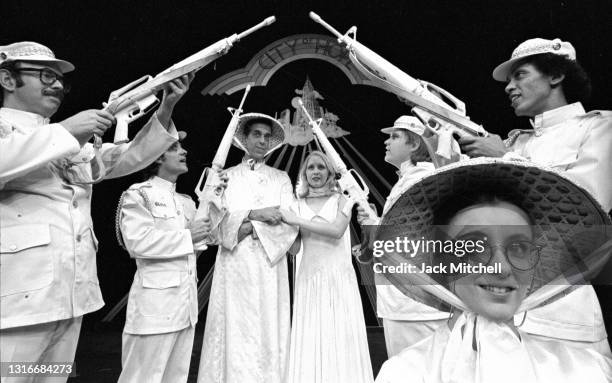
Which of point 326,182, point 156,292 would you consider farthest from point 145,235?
point 326,182

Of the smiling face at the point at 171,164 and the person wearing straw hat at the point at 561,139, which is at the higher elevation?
the smiling face at the point at 171,164

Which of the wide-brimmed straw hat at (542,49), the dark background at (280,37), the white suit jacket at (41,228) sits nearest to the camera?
the white suit jacket at (41,228)

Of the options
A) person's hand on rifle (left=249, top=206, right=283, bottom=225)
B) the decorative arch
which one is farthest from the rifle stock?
the decorative arch

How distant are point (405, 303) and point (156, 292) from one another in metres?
1.14

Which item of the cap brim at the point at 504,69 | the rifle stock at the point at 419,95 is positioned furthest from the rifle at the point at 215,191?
the cap brim at the point at 504,69

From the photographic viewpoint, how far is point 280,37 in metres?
4.56

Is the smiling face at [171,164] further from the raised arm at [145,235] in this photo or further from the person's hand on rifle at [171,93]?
the person's hand on rifle at [171,93]

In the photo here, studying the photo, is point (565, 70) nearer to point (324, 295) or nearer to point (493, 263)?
point (493, 263)

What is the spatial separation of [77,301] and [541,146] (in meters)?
1.53

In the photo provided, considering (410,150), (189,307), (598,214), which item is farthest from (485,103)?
(598,214)

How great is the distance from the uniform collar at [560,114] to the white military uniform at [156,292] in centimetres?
157

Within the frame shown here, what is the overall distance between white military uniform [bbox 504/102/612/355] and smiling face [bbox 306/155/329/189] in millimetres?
1343

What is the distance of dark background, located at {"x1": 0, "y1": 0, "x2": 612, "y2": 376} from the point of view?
3.68 metres

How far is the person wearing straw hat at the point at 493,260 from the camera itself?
0.87 metres
